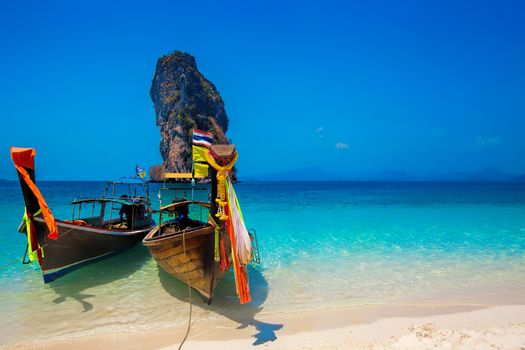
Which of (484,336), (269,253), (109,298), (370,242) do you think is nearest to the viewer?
(484,336)

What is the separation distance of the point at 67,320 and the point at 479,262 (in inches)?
537

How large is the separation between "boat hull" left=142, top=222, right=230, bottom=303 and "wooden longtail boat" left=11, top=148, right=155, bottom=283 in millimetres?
2589

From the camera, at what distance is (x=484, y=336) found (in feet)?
19.9

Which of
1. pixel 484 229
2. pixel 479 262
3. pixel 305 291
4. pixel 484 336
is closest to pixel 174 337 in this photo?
pixel 305 291

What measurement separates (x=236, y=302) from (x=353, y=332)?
10.3 feet

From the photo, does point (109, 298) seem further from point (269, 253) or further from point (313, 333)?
point (269, 253)

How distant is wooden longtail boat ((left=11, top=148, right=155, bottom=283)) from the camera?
25.9 ft

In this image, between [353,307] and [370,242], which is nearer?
[353,307]

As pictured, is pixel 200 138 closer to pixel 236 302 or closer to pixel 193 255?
pixel 193 255

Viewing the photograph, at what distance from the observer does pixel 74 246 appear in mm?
10516

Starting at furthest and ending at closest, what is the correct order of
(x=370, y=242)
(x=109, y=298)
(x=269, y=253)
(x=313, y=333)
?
(x=370, y=242) < (x=269, y=253) < (x=109, y=298) < (x=313, y=333)

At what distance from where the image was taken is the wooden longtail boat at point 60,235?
7.89m

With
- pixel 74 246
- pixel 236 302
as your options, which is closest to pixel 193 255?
pixel 236 302

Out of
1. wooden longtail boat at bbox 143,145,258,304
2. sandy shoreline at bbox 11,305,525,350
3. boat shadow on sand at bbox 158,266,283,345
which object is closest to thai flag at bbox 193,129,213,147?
wooden longtail boat at bbox 143,145,258,304
